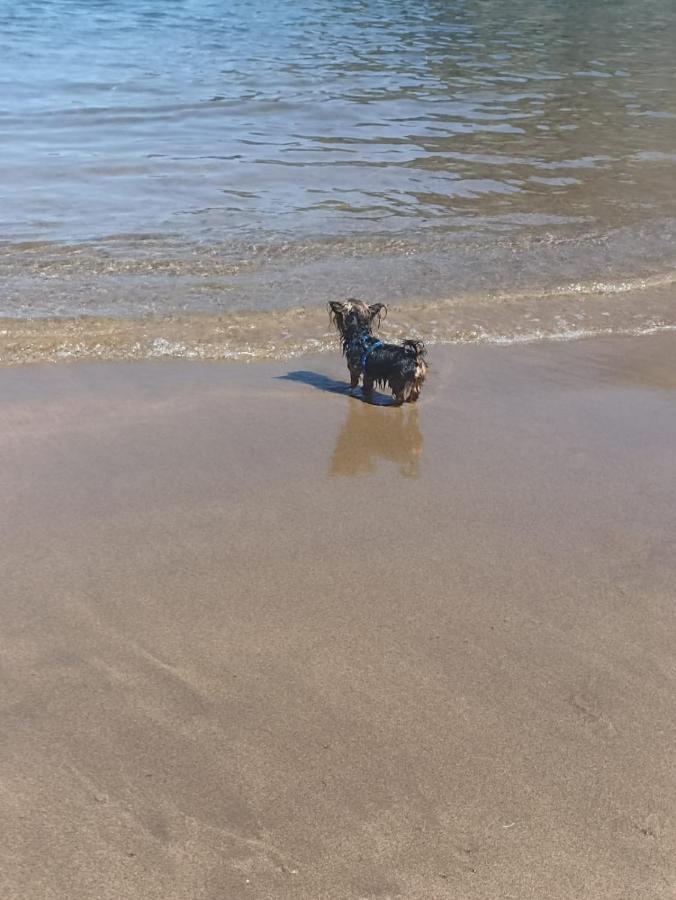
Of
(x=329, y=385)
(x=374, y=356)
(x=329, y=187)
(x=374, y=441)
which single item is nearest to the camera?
(x=374, y=441)

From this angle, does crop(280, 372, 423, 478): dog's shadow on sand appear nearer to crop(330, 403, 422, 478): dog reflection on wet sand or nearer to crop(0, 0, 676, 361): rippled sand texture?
crop(330, 403, 422, 478): dog reflection on wet sand

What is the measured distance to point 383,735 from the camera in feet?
10.9

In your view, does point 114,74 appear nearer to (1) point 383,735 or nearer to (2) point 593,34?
(2) point 593,34

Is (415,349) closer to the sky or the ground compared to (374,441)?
closer to the sky

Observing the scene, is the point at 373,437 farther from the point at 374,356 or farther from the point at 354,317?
the point at 354,317

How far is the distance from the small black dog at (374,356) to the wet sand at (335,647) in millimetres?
175

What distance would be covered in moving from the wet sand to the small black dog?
18 cm

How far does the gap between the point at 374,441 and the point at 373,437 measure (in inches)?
2.0

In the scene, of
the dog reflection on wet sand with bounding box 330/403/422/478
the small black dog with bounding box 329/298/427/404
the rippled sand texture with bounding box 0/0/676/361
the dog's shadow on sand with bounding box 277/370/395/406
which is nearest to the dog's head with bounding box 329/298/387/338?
the small black dog with bounding box 329/298/427/404

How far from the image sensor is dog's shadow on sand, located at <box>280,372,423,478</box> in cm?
523

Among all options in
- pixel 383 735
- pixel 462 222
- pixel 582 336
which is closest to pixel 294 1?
pixel 462 222

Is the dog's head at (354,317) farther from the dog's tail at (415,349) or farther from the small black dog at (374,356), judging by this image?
the dog's tail at (415,349)

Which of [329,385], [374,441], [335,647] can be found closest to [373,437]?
[374,441]

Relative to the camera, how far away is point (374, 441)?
5.55 m
